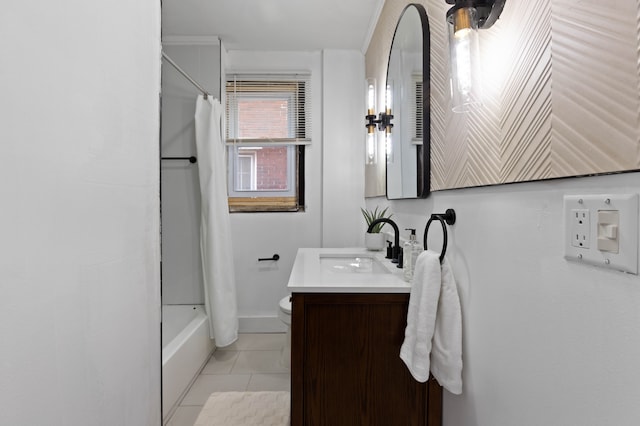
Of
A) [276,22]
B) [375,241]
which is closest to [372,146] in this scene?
[375,241]

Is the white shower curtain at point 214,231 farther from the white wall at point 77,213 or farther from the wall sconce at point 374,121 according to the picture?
the white wall at point 77,213

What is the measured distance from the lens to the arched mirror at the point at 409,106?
4.68 feet

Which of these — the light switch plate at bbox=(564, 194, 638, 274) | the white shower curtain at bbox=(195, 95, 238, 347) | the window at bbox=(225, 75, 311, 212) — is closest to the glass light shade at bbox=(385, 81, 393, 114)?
the window at bbox=(225, 75, 311, 212)

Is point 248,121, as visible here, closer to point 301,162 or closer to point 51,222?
point 301,162

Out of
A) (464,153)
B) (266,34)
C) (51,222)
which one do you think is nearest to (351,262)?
(464,153)

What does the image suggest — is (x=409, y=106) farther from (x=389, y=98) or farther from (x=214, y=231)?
(x=214, y=231)

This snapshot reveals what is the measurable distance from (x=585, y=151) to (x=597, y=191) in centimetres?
7

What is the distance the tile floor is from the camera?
199 cm

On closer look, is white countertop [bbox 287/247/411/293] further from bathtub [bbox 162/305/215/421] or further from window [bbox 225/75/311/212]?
window [bbox 225/75/311/212]

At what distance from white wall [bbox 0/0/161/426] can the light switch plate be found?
3.05 feet

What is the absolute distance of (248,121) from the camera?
3070 millimetres

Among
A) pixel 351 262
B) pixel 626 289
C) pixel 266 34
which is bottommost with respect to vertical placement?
pixel 351 262

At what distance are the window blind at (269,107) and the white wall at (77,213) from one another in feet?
6.66

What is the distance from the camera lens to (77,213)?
0.70m
